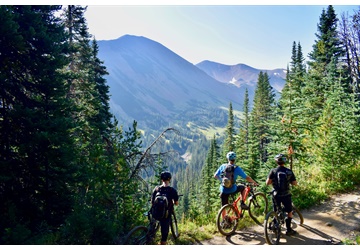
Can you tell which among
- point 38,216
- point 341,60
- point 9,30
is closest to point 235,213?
point 38,216

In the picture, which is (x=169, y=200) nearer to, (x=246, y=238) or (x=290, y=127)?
(x=246, y=238)

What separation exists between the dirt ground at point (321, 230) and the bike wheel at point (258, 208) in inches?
17.8

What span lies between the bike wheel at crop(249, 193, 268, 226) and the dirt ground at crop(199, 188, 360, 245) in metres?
0.45

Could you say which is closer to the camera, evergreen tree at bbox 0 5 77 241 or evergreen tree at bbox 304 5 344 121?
evergreen tree at bbox 0 5 77 241

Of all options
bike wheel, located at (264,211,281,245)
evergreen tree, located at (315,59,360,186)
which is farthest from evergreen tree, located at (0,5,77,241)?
evergreen tree, located at (315,59,360,186)

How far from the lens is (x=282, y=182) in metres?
7.02

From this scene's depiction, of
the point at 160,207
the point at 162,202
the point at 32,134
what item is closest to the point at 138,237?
the point at 160,207

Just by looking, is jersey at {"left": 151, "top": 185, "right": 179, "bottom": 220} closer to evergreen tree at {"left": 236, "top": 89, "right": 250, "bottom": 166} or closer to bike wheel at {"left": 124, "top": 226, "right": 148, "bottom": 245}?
bike wheel at {"left": 124, "top": 226, "right": 148, "bottom": 245}

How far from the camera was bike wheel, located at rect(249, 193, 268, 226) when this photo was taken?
847cm

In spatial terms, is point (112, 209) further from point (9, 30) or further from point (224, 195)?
point (9, 30)

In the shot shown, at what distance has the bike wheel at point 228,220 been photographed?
730 centimetres

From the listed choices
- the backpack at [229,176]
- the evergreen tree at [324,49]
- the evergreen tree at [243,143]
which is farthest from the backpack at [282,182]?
the evergreen tree at [324,49]

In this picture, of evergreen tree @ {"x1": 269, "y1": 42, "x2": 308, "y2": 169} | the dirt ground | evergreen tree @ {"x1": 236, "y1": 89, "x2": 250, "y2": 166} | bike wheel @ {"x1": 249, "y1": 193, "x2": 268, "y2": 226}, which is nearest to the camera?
the dirt ground

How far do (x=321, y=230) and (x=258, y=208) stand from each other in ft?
6.81
